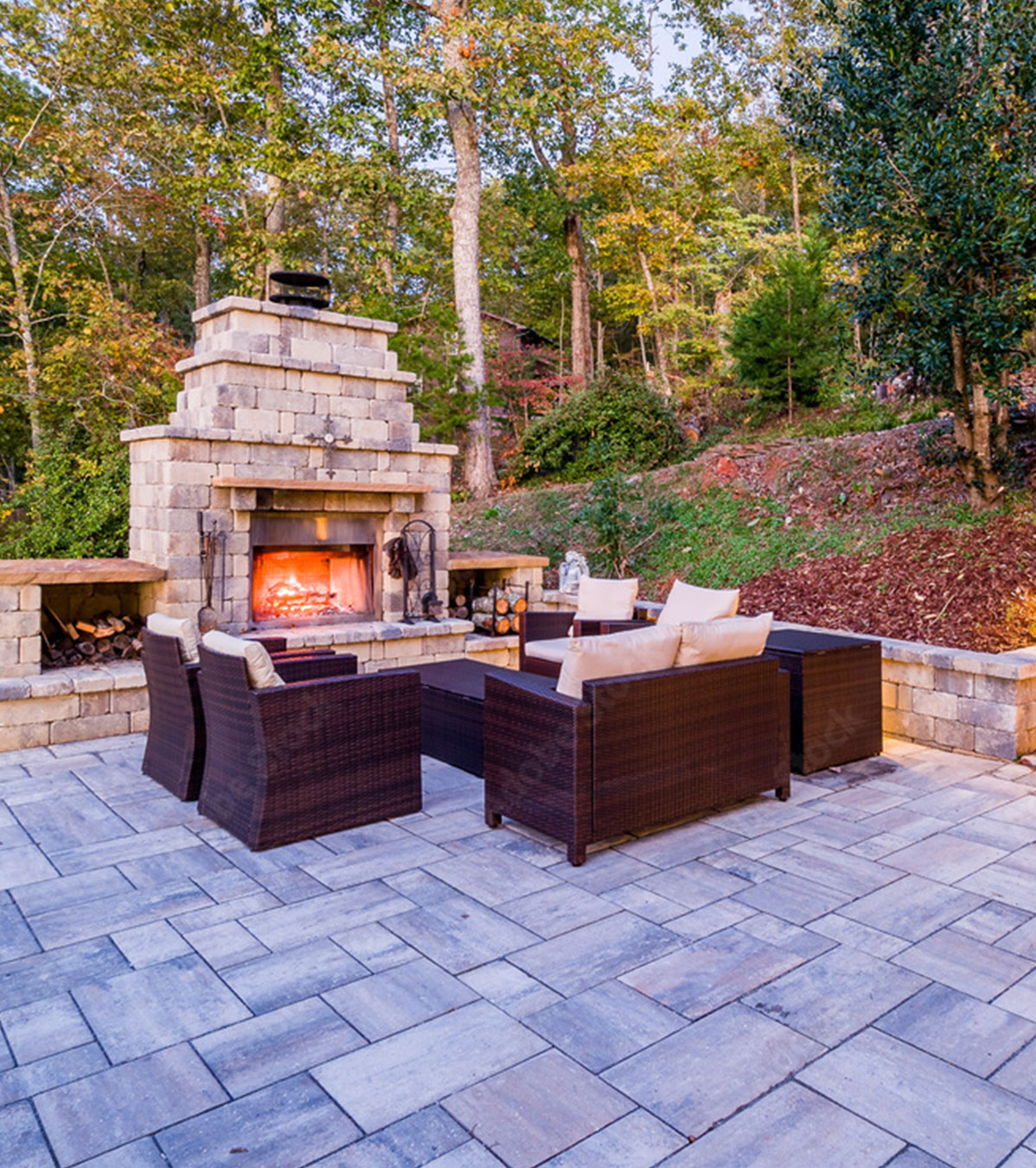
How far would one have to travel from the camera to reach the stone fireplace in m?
5.69

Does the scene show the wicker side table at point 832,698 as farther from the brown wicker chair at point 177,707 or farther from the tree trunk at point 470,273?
the tree trunk at point 470,273

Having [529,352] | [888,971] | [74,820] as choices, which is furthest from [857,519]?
[529,352]

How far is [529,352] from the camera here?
17.0 metres

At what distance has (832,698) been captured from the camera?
14.3 ft

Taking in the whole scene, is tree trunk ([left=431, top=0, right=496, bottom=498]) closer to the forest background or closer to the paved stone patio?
the forest background

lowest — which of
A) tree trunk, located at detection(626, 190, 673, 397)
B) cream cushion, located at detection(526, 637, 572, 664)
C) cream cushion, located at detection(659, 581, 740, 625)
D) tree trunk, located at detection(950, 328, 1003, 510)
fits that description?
cream cushion, located at detection(526, 637, 572, 664)

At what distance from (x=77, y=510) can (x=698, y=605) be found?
18.5 ft

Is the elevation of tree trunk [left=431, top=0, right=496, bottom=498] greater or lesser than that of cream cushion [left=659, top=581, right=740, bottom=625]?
greater

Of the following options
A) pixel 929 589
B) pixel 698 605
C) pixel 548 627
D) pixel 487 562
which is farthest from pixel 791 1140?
pixel 487 562

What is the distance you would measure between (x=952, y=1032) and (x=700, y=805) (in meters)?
1.50

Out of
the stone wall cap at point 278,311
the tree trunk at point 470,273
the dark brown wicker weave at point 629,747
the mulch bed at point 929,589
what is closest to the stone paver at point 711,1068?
the dark brown wicker weave at point 629,747

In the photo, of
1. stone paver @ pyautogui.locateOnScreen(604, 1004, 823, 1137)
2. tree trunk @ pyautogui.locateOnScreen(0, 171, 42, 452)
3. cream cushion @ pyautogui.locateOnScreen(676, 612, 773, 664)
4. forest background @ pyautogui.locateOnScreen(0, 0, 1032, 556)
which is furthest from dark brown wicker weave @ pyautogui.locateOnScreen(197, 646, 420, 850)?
tree trunk @ pyautogui.locateOnScreen(0, 171, 42, 452)

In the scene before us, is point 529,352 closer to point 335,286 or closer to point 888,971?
point 335,286

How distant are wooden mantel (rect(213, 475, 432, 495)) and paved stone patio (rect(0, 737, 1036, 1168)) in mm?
2604
